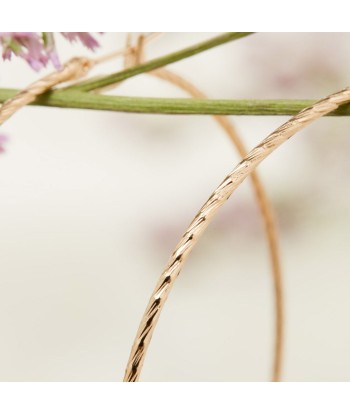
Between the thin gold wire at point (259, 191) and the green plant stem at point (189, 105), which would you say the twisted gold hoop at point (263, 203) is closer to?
the thin gold wire at point (259, 191)

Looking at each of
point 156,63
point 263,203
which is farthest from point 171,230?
point 156,63

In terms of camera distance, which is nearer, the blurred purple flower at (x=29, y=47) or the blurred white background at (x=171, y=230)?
the blurred purple flower at (x=29, y=47)

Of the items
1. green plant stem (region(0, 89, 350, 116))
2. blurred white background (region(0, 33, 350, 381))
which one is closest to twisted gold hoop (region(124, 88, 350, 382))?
green plant stem (region(0, 89, 350, 116))

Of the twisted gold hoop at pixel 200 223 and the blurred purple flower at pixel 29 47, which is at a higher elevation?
the blurred purple flower at pixel 29 47

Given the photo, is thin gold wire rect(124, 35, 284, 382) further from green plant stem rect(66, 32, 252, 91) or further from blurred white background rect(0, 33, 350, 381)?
blurred white background rect(0, 33, 350, 381)

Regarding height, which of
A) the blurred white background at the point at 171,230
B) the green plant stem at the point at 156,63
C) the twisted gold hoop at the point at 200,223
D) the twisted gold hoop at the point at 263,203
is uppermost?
the blurred white background at the point at 171,230

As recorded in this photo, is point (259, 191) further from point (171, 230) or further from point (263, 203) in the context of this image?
point (171, 230)

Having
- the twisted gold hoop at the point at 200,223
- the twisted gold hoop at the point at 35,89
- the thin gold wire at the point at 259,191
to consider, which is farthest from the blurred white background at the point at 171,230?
the twisted gold hoop at the point at 200,223
